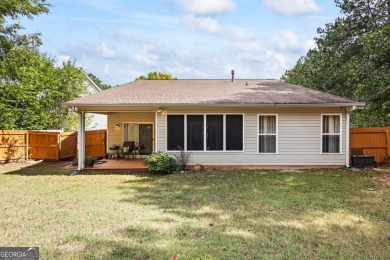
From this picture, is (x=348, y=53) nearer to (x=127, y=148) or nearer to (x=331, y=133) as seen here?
(x=331, y=133)

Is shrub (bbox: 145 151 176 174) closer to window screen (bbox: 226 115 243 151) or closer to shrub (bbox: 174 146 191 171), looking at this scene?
shrub (bbox: 174 146 191 171)

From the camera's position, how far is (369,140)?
41.1ft

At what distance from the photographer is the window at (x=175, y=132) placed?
11570 millimetres

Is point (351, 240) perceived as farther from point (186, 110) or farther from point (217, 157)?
point (186, 110)

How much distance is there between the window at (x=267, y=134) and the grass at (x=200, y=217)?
199 cm

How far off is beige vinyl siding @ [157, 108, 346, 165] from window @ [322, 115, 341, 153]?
0.18m

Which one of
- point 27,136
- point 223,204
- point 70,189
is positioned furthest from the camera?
point 27,136

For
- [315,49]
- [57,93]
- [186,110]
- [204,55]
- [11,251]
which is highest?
[204,55]

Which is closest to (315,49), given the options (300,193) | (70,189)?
(300,193)

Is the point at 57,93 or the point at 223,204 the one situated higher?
the point at 57,93


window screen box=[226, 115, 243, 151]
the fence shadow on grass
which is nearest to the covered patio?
the fence shadow on grass

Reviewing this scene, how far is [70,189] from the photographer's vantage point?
8273 mm

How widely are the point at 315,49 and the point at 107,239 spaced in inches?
733

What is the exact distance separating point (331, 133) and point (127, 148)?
8.95m
